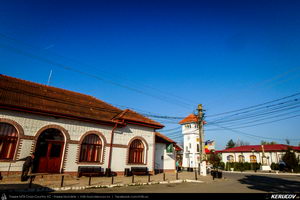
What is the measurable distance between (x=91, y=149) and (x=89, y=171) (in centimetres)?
180

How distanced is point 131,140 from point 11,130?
9.67 m

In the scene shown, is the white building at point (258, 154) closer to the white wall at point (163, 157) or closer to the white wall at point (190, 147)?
the white wall at point (190, 147)

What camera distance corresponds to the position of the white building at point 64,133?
12383mm

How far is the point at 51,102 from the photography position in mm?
15180

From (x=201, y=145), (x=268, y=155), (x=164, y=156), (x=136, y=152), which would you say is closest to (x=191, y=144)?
(x=268, y=155)

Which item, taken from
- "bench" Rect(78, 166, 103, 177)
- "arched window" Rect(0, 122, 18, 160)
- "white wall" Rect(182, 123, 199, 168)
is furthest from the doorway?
"white wall" Rect(182, 123, 199, 168)

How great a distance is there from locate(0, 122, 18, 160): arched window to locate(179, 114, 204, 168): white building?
3854cm

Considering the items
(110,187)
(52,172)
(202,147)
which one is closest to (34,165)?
(52,172)

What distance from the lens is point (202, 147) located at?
68.8 ft

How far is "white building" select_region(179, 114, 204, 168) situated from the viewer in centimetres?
4512

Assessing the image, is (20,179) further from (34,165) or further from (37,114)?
(37,114)

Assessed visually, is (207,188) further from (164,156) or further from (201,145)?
(164,156)

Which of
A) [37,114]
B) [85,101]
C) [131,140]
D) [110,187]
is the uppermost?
[85,101]

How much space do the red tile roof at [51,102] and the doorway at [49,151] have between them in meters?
1.63
